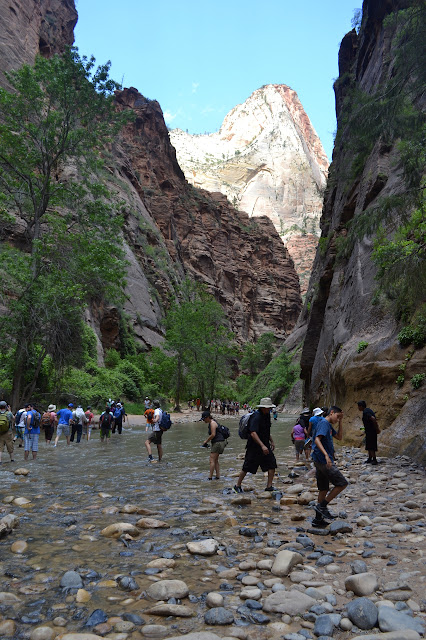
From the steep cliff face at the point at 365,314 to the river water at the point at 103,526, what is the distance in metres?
3.54

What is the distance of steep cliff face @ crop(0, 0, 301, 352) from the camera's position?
47.1m

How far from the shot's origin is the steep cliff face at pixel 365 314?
11.5 metres

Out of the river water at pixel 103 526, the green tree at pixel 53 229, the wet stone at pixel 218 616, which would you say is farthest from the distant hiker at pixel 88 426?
the wet stone at pixel 218 616

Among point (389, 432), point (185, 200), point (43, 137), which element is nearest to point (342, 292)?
point (389, 432)

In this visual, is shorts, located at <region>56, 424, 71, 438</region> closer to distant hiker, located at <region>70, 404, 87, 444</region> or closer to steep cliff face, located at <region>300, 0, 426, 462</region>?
distant hiker, located at <region>70, 404, 87, 444</region>

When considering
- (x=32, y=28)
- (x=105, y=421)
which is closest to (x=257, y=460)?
(x=105, y=421)

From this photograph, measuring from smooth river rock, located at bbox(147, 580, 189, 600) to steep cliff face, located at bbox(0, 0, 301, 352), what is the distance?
98.0 feet

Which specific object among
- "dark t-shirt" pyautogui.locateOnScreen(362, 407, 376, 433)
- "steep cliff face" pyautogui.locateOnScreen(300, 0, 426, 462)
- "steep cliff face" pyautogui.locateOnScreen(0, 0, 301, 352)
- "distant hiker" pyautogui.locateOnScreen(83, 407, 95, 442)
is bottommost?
"distant hiker" pyautogui.locateOnScreen(83, 407, 95, 442)

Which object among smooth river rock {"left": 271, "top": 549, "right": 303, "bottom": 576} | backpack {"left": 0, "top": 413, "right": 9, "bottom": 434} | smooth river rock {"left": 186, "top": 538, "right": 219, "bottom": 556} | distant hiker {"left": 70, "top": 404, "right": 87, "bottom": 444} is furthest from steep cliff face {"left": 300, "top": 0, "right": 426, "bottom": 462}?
distant hiker {"left": 70, "top": 404, "right": 87, "bottom": 444}

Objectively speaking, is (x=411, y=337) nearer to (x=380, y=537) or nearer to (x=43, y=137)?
(x=380, y=537)

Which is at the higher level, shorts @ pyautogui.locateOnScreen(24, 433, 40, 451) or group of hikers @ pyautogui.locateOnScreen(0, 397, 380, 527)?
group of hikers @ pyautogui.locateOnScreen(0, 397, 380, 527)

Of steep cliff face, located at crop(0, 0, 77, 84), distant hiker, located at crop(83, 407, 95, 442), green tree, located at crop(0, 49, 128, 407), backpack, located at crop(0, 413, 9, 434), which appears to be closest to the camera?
backpack, located at crop(0, 413, 9, 434)

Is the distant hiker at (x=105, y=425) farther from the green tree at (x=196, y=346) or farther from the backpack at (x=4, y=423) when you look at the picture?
the green tree at (x=196, y=346)

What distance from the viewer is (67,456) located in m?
14.3
